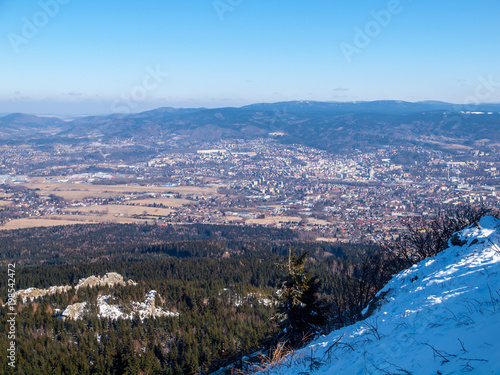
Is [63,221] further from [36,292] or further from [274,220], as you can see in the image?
[36,292]

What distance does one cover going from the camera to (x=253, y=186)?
106875 mm

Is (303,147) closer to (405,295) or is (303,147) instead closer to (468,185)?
(468,185)

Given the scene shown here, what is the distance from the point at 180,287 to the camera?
30.8 metres

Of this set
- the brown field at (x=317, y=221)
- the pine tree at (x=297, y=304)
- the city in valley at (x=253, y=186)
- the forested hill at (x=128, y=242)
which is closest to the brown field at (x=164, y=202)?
the city in valley at (x=253, y=186)

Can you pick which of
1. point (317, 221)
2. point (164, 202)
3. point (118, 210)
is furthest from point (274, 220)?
point (118, 210)

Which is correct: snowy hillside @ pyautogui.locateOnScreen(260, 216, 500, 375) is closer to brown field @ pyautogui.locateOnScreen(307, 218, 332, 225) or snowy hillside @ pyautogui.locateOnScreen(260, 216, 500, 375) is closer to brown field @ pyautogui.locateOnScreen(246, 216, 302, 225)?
brown field @ pyautogui.locateOnScreen(307, 218, 332, 225)

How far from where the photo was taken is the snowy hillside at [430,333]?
443 centimetres

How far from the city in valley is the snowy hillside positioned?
1183 inches

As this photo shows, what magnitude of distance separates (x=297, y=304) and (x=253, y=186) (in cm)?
9608

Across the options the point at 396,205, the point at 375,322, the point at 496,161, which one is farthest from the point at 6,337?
the point at 496,161

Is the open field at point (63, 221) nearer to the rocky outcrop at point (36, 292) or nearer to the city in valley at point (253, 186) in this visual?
the city in valley at point (253, 186)

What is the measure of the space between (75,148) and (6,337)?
174934 mm

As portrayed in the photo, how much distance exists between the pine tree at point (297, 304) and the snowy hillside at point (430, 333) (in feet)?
9.82

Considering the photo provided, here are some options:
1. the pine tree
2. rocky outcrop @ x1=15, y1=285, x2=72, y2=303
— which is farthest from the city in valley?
rocky outcrop @ x1=15, y1=285, x2=72, y2=303
